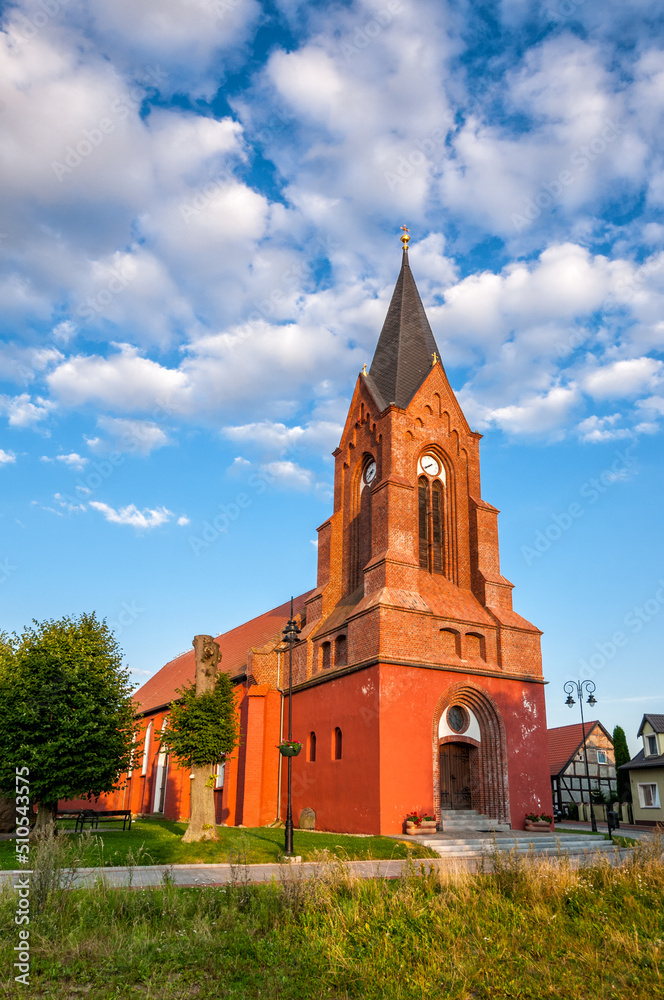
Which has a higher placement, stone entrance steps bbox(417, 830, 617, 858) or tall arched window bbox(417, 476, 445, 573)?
tall arched window bbox(417, 476, 445, 573)

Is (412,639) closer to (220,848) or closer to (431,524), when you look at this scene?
(431,524)

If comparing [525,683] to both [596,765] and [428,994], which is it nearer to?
[428,994]

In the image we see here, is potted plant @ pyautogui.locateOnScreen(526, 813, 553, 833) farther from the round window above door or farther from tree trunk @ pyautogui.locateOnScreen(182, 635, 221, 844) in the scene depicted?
tree trunk @ pyautogui.locateOnScreen(182, 635, 221, 844)

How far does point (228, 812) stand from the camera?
29047 millimetres

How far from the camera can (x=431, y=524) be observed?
91.0ft

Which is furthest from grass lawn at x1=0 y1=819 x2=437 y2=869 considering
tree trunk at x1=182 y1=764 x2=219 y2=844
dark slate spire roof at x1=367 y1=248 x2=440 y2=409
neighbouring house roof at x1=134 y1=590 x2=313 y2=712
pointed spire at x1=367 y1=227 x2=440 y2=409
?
pointed spire at x1=367 y1=227 x2=440 y2=409

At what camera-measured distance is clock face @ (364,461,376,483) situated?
28938 millimetres

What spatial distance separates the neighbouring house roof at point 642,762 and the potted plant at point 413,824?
18.8m

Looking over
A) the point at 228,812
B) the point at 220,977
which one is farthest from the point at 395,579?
the point at 220,977

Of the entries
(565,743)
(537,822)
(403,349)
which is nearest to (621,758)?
(565,743)

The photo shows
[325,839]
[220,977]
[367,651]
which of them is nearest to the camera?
[220,977]

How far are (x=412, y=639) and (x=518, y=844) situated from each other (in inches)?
270

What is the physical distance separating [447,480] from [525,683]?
28.8ft

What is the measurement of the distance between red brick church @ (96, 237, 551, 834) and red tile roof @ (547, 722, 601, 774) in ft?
67.1
